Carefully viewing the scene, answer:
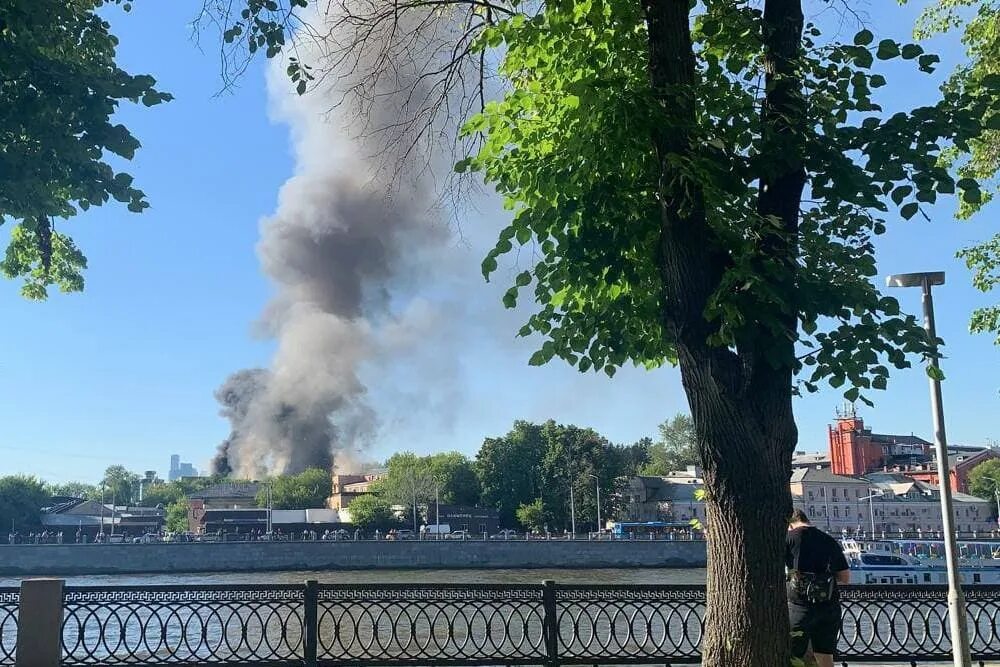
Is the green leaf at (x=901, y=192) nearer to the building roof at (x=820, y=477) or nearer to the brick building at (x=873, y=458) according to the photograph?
the building roof at (x=820, y=477)

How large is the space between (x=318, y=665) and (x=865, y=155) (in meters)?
6.17

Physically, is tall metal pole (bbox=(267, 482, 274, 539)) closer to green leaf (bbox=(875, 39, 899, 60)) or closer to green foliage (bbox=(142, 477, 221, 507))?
green foliage (bbox=(142, 477, 221, 507))

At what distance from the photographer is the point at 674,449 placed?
14088 centimetres

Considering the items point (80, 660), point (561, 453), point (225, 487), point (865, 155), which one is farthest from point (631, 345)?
point (225, 487)

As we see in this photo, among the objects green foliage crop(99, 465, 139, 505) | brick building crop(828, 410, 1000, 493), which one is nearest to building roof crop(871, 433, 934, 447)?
brick building crop(828, 410, 1000, 493)

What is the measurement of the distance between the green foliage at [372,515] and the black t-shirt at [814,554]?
90.3 meters

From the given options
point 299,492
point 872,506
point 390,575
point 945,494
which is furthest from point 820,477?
point 945,494

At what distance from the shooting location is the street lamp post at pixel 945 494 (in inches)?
318

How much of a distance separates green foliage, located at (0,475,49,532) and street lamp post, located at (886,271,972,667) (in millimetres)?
103236

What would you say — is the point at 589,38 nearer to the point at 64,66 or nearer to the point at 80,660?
the point at 64,66

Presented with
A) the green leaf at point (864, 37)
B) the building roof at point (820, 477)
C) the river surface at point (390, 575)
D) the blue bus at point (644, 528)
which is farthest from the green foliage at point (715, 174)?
the building roof at point (820, 477)

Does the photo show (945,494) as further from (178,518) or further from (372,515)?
(178,518)

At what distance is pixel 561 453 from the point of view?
101m

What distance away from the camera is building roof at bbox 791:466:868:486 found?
10431cm
